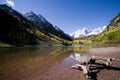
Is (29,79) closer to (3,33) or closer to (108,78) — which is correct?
(108,78)

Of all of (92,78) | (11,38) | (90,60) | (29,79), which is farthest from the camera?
(11,38)

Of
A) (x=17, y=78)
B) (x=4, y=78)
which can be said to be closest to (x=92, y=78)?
(x=17, y=78)

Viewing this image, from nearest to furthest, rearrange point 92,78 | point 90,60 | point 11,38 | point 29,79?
point 92,78
point 29,79
point 90,60
point 11,38

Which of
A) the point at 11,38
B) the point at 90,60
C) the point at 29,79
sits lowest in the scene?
the point at 29,79

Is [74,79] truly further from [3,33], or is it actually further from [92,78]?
[3,33]

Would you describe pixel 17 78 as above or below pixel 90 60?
below

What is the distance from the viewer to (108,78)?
19141 millimetres

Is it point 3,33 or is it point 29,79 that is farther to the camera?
point 3,33

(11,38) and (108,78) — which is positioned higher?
(11,38)

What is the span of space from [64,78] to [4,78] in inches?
275

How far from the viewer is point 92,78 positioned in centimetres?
1845

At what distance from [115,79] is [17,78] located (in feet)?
36.7

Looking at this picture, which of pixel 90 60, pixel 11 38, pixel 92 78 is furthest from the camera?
pixel 11 38

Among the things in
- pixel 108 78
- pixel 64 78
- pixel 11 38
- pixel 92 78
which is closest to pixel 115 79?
pixel 108 78
